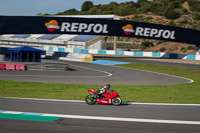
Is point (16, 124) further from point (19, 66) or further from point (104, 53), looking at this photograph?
point (104, 53)

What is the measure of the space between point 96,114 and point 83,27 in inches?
1356

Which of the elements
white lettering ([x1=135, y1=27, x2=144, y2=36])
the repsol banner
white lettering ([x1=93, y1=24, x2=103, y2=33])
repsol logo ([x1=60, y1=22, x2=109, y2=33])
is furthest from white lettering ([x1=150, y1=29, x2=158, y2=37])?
white lettering ([x1=93, y1=24, x2=103, y2=33])

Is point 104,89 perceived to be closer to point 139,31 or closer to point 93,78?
point 93,78

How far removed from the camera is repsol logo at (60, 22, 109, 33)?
1729 inches

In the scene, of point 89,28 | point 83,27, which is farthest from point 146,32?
point 83,27

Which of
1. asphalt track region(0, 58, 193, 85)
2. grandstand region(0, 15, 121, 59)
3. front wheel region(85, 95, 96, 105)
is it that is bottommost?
asphalt track region(0, 58, 193, 85)

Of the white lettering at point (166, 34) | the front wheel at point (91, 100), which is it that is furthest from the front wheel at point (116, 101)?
the white lettering at point (166, 34)

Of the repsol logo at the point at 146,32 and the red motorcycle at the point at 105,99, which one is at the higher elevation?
the repsol logo at the point at 146,32

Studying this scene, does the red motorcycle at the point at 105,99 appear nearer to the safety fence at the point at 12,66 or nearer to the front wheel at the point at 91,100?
the front wheel at the point at 91,100

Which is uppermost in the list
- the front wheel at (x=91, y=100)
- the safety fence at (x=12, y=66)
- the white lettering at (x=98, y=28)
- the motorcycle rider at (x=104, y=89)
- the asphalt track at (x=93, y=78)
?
the white lettering at (x=98, y=28)

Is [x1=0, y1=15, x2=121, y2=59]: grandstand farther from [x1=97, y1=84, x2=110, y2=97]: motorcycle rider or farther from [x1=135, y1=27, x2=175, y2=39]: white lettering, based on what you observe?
[x1=97, y1=84, x2=110, y2=97]: motorcycle rider

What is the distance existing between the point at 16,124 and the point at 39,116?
4.14 feet

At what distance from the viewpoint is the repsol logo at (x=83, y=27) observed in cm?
4391

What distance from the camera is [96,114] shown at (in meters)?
10.9
